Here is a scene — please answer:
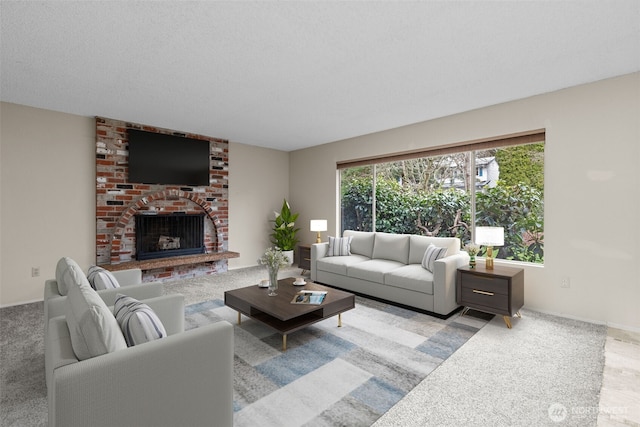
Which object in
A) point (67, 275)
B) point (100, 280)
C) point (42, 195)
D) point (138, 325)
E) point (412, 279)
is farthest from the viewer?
point (42, 195)

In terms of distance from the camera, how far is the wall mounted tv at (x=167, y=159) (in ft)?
15.6

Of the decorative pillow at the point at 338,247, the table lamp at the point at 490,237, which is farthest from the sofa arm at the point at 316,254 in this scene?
the table lamp at the point at 490,237

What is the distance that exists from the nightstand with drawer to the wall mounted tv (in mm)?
4437

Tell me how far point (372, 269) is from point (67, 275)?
10.3ft

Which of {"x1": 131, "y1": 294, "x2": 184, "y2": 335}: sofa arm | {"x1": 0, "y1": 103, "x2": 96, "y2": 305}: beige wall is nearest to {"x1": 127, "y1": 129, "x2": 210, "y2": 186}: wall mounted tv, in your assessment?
{"x1": 0, "y1": 103, "x2": 96, "y2": 305}: beige wall

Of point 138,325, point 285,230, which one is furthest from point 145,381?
point 285,230

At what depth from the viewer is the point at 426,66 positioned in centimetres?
282

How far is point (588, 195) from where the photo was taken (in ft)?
10.7

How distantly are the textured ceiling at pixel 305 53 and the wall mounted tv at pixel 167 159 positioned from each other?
0.76m

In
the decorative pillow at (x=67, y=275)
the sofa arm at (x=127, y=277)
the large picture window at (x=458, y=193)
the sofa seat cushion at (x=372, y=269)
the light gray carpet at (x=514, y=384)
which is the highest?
the large picture window at (x=458, y=193)

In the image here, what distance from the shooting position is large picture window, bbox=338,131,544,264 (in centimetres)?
382

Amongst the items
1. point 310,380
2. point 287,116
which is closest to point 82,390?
point 310,380

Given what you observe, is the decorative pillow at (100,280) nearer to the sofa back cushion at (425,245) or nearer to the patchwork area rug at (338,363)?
the patchwork area rug at (338,363)

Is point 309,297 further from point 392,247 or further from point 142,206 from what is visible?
point 142,206
